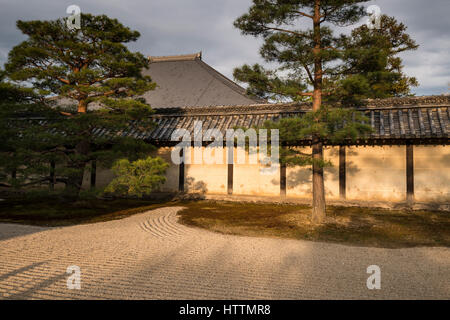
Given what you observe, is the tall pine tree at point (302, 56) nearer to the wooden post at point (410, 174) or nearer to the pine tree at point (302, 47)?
the pine tree at point (302, 47)

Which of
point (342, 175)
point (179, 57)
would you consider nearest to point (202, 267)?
point (342, 175)

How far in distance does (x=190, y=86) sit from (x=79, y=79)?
1187 centimetres

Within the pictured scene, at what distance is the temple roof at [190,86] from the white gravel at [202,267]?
43.6 ft

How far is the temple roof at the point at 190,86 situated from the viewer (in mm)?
18016

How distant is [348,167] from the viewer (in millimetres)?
9773

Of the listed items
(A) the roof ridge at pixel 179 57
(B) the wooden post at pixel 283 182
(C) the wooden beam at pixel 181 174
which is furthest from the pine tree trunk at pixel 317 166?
(A) the roof ridge at pixel 179 57

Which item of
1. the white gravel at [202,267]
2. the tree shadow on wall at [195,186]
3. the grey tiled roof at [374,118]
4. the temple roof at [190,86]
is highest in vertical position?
the temple roof at [190,86]

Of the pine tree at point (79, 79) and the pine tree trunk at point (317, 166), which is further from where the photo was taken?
the pine tree at point (79, 79)

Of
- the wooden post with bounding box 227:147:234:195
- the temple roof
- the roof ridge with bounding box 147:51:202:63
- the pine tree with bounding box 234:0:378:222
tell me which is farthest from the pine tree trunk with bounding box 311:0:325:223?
the roof ridge with bounding box 147:51:202:63

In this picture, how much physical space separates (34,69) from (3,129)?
2.04 metres

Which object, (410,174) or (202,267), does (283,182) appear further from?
(202,267)

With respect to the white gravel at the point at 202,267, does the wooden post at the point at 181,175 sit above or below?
above

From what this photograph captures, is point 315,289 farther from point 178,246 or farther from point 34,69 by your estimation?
point 34,69
